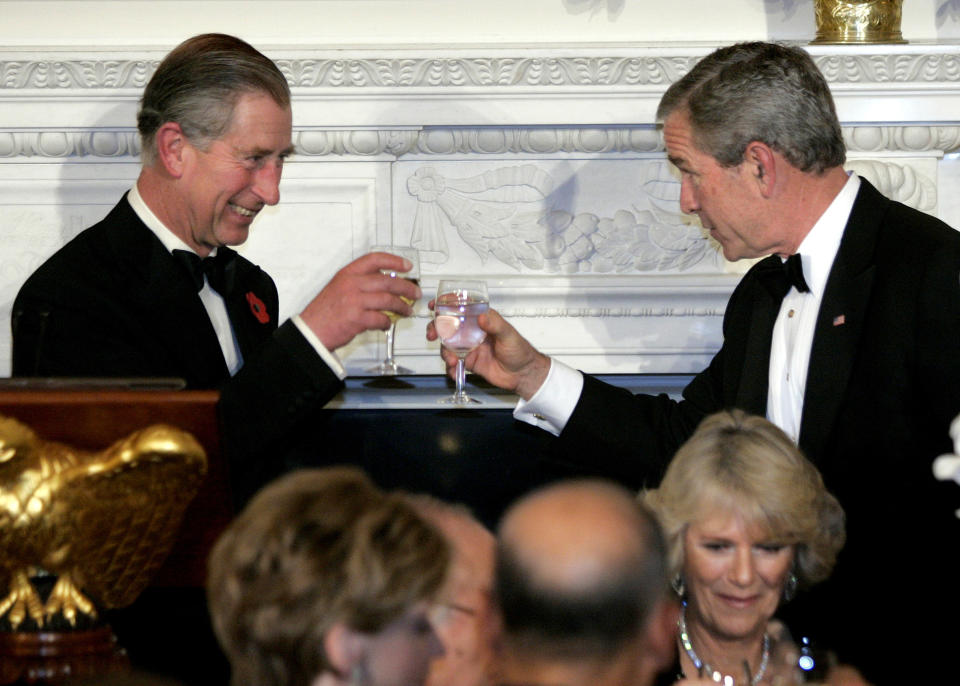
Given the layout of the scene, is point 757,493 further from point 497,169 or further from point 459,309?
point 497,169

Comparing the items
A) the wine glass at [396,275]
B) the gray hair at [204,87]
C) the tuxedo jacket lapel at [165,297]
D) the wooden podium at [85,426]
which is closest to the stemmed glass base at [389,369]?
the wine glass at [396,275]

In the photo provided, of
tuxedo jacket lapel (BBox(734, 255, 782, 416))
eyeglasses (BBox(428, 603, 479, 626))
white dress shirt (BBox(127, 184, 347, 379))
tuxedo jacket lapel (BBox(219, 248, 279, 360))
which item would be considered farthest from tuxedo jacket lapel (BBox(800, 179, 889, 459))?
eyeglasses (BBox(428, 603, 479, 626))

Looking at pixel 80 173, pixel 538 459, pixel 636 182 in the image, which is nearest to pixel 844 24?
pixel 636 182

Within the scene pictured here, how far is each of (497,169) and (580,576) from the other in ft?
7.30

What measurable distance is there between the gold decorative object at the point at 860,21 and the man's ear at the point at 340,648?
2.43 meters

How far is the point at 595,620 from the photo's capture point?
1.25 m

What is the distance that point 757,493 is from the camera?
250 centimetres

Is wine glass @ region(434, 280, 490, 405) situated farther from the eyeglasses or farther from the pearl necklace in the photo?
the eyeglasses

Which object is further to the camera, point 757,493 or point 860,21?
point 860,21

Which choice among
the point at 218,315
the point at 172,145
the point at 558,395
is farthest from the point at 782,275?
the point at 172,145

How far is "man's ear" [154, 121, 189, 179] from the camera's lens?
2811mm

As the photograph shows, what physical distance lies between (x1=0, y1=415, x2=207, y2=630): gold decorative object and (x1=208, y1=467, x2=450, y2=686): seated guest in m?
0.39

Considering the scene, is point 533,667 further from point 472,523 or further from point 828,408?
point 828,408

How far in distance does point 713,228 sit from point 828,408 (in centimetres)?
48
